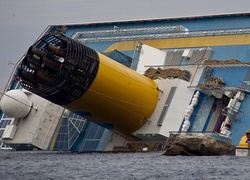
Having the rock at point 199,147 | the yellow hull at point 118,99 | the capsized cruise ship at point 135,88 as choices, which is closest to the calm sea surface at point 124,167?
the rock at point 199,147

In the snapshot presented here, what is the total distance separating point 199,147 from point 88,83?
29.5 feet

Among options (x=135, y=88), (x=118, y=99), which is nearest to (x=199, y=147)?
(x=118, y=99)

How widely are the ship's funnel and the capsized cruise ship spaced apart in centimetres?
7

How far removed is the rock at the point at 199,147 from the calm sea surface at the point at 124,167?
1.31 meters

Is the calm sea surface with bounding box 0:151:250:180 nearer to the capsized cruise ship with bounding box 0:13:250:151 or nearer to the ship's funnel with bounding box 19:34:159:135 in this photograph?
the ship's funnel with bounding box 19:34:159:135

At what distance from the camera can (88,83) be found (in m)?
88.2

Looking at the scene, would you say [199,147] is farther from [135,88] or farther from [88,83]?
[88,83]

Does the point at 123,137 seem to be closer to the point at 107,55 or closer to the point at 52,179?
the point at 107,55

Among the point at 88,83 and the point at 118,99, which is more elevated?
the point at 88,83

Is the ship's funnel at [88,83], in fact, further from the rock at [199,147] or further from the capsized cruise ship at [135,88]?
the rock at [199,147]

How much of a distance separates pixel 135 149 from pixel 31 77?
10817 millimetres

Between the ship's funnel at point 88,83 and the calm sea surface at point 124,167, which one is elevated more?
the ship's funnel at point 88,83

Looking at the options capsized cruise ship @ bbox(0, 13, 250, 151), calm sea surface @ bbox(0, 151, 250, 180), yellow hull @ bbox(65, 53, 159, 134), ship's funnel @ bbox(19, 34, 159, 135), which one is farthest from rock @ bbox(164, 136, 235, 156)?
ship's funnel @ bbox(19, 34, 159, 135)

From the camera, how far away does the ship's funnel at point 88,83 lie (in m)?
86.8
